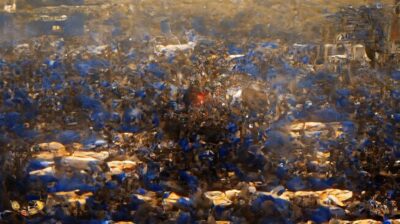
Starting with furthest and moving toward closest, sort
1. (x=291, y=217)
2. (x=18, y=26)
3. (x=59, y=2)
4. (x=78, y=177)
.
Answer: (x=59, y=2)
(x=18, y=26)
(x=78, y=177)
(x=291, y=217)

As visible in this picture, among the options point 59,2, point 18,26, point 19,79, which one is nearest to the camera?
point 19,79

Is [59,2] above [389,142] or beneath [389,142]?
above

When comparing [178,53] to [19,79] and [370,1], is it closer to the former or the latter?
[19,79]

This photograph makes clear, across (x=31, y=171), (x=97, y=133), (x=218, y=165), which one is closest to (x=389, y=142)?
(x=218, y=165)

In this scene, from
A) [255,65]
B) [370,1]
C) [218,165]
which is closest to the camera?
[218,165]

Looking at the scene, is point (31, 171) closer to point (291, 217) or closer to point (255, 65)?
point (291, 217)

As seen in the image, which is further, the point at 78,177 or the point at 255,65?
the point at 255,65

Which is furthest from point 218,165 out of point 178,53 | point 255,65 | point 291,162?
point 178,53

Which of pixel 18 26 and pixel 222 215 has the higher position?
pixel 18 26

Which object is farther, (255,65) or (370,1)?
(370,1)
